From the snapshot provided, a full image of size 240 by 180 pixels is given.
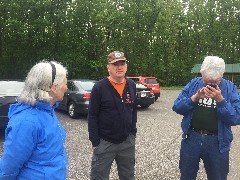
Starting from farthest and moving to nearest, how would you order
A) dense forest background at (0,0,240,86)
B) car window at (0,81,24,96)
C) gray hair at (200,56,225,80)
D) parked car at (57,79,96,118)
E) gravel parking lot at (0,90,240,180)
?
dense forest background at (0,0,240,86) < parked car at (57,79,96,118) < car window at (0,81,24,96) < gravel parking lot at (0,90,240,180) < gray hair at (200,56,225,80)

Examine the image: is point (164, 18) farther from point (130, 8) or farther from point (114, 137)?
point (114, 137)

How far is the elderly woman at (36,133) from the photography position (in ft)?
6.79

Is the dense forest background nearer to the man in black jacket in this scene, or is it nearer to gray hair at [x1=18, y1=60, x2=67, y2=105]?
the man in black jacket

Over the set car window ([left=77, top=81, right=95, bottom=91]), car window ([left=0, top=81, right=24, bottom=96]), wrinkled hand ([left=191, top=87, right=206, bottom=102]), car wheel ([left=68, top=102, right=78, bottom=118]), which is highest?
wrinkled hand ([left=191, top=87, right=206, bottom=102])

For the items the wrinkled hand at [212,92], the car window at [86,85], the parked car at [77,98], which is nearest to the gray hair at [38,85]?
the wrinkled hand at [212,92]

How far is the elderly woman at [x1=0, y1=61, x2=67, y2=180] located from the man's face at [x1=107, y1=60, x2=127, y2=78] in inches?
52.0

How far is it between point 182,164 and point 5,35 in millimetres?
34243

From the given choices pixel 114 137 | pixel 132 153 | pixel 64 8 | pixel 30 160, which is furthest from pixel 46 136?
pixel 64 8

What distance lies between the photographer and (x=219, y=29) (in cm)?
4922

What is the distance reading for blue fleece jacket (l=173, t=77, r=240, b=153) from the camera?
10.3ft

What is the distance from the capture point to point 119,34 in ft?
132

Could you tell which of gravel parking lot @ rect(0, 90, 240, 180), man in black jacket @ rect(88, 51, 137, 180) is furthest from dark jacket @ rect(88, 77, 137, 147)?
gravel parking lot @ rect(0, 90, 240, 180)

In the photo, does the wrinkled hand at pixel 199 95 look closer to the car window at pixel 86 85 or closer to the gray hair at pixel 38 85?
the gray hair at pixel 38 85

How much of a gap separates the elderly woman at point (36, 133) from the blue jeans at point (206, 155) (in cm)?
164
